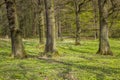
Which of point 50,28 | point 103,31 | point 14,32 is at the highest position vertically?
point 50,28

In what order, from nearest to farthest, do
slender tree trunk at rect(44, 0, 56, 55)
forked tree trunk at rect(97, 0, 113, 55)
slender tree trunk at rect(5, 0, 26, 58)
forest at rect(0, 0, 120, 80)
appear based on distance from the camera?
forest at rect(0, 0, 120, 80)
slender tree trunk at rect(5, 0, 26, 58)
slender tree trunk at rect(44, 0, 56, 55)
forked tree trunk at rect(97, 0, 113, 55)

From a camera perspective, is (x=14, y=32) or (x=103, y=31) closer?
(x=14, y=32)

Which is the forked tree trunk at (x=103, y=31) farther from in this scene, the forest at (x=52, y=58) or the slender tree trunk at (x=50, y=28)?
the slender tree trunk at (x=50, y=28)

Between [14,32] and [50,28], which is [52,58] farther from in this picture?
[14,32]

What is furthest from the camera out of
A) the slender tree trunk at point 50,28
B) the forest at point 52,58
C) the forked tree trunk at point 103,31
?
the forked tree trunk at point 103,31

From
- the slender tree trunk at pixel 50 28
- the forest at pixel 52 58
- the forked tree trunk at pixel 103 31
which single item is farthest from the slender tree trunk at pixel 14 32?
the forked tree trunk at pixel 103 31

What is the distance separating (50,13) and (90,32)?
207ft

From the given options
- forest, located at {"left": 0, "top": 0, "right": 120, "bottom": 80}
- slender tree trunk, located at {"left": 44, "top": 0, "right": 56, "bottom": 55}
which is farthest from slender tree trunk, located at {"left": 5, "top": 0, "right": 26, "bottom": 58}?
slender tree trunk, located at {"left": 44, "top": 0, "right": 56, "bottom": 55}

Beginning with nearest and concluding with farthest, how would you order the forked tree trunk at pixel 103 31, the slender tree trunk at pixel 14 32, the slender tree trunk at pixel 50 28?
the slender tree trunk at pixel 14 32 → the slender tree trunk at pixel 50 28 → the forked tree trunk at pixel 103 31

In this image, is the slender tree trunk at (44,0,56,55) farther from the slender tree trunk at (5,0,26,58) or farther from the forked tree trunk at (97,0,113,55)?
the forked tree trunk at (97,0,113,55)

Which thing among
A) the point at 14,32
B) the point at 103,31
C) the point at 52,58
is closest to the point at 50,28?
the point at 52,58

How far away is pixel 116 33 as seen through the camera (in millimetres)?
84688

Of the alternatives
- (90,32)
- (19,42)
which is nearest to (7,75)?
(19,42)

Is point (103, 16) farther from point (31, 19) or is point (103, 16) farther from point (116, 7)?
point (31, 19)
